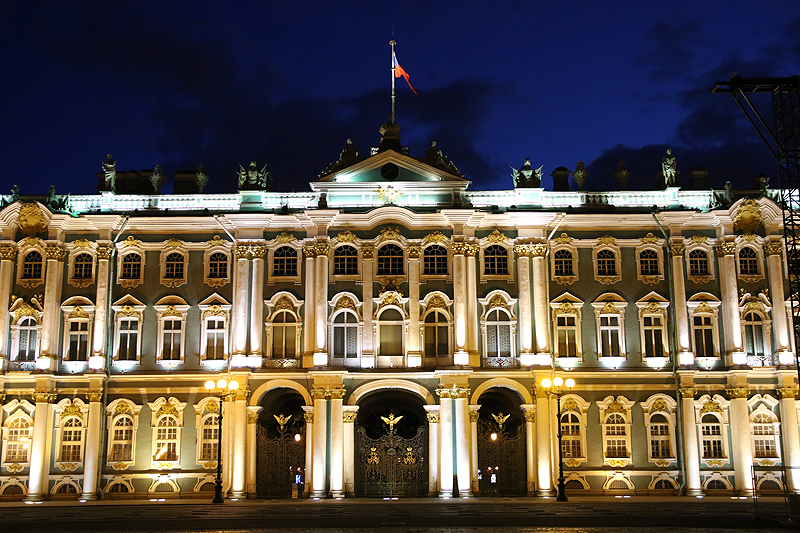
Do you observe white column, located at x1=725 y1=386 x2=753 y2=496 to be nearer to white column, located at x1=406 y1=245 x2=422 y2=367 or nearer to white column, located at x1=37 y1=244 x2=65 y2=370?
white column, located at x1=406 y1=245 x2=422 y2=367

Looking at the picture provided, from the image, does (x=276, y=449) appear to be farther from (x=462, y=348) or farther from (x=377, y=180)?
(x=377, y=180)

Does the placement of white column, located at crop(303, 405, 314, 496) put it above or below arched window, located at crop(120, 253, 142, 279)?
below

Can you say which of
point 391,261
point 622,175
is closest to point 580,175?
point 622,175

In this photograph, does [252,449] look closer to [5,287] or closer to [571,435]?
[5,287]

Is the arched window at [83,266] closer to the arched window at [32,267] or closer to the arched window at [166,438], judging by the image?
the arched window at [32,267]

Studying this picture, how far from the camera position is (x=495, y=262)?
4756 cm

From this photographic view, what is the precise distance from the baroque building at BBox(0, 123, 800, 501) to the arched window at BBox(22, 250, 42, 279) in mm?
97

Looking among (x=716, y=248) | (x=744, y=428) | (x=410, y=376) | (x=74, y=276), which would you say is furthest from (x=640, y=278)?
(x=74, y=276)

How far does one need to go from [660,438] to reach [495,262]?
37.1ft

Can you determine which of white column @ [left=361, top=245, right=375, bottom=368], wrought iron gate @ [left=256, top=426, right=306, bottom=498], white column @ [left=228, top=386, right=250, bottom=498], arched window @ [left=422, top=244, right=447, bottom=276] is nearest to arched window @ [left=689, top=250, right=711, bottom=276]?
arched window @ [left=422, top=244, right=447, bottom=276]

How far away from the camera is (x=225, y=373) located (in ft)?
152

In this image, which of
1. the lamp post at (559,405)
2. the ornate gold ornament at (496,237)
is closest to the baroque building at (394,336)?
the ornate gold ornament at (496,237)

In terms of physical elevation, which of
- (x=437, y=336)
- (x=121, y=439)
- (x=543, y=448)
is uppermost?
(x=437, y=336)

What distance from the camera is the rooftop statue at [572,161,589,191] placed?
49938mm
